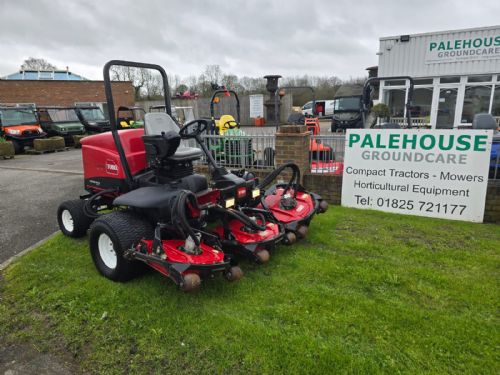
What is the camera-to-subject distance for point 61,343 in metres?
2.64

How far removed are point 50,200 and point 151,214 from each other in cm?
419

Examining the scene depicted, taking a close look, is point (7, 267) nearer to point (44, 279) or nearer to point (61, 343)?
point (44, 279)

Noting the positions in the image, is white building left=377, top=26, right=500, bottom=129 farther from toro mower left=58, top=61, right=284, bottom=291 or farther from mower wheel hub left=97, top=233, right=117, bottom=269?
mower wheel hub left=97, top=233, right=117, bottom=269

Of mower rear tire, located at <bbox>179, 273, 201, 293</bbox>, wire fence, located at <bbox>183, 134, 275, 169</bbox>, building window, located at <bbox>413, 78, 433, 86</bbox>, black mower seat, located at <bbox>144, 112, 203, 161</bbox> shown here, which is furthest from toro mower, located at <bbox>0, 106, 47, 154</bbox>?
building window, located at <bbox>413, 78, 433, 86</bbox>

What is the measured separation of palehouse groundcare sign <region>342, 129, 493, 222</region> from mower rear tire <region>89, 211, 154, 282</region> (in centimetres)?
358

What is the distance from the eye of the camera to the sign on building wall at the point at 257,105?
24156mm

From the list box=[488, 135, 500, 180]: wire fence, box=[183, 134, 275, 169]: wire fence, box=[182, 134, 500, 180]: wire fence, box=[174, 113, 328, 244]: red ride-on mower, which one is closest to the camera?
box=[174, 113, 328, 244]: red ride-on mower

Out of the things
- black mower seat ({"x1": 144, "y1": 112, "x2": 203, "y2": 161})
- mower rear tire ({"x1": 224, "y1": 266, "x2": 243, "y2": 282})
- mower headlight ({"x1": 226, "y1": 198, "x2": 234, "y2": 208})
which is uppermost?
black mower seat ({"x1": 144, "y1": 112, "x2": 203, "y2": 161})

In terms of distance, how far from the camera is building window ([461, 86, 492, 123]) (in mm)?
13703

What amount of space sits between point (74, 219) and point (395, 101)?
588 inches

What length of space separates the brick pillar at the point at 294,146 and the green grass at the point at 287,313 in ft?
7.49

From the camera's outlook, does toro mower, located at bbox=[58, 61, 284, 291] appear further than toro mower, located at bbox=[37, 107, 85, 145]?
No

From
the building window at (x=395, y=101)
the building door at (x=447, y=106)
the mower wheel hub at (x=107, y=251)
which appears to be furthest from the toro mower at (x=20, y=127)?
the building door at (x=447, y=106)

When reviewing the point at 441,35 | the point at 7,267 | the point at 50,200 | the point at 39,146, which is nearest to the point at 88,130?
the point at 39,146
